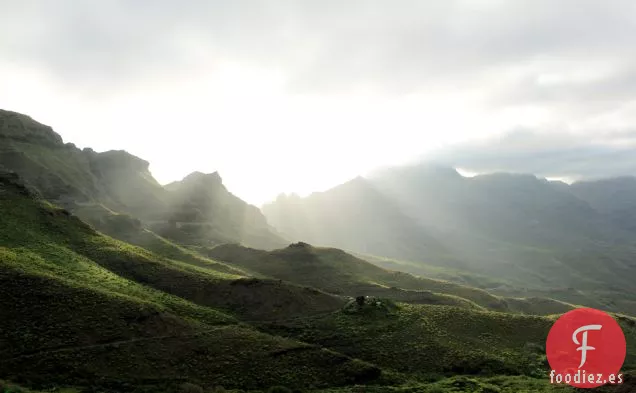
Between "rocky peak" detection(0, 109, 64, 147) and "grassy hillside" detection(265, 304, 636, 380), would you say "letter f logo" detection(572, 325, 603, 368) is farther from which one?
"rocky peak" detection(0, 109, 64, 147)

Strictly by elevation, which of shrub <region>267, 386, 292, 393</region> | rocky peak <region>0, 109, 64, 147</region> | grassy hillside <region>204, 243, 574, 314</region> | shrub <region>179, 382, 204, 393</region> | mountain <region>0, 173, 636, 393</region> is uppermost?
rocky peak <region>0, 109, 64, 147</region>

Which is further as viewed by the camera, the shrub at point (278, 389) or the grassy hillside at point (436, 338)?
the grassy hillside at point (436, 338)

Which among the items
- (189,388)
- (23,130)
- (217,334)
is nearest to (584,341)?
(217,334)

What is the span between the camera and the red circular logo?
55312 mm

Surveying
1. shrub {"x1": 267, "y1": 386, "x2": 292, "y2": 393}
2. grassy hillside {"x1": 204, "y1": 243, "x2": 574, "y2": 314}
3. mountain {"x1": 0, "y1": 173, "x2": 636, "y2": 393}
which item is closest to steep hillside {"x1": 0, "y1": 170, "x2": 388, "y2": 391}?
mountain {"x1": 0, "y1": 173, "x2": 636, "y2": 393}

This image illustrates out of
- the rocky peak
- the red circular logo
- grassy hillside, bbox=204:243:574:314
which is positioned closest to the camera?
the red circular logo

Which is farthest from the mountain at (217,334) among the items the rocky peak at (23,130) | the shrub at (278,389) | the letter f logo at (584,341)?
the rocky peak at (23,130)

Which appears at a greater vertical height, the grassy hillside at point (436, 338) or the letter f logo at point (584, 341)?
the letter f logo at point (584, 341)

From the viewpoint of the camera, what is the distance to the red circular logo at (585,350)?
5531cm

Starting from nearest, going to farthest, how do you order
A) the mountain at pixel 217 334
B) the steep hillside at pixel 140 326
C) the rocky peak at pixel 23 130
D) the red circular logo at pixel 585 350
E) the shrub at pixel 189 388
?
the shrub at pixel 189 388 → the steep hillside at pixel 140 326 → the mountain at pixel 217 334 → the red circular logo at pixel 585 350 → the rocky peak at pixel 23 130

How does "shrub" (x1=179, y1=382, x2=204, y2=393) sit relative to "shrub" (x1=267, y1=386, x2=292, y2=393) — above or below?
below

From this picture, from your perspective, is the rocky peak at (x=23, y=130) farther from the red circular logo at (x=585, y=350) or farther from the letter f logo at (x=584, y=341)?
the letter f logo at (x=584, y=341)

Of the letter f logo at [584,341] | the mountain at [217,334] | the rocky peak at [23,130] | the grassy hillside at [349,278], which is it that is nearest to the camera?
the mountain at [217,334]

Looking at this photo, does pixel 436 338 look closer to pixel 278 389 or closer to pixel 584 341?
pixel 584 341
